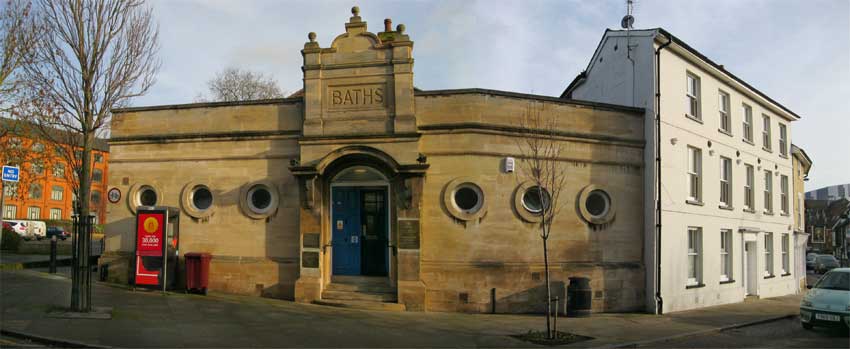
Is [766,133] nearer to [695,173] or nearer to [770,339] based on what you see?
[695,173]

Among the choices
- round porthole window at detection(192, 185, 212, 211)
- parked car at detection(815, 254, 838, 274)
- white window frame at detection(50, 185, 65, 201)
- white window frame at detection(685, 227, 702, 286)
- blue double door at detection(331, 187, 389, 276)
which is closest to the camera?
blue double door at detection(331, 187, 389, 276)

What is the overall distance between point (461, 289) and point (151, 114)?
9827 mm

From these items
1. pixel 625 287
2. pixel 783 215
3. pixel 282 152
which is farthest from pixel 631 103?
pixel 783 215

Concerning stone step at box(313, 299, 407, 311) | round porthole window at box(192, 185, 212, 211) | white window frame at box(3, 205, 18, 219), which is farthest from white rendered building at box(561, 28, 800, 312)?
white window frame at box(3, 205, 18, 219)

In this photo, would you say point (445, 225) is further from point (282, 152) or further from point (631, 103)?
point (631, 103)

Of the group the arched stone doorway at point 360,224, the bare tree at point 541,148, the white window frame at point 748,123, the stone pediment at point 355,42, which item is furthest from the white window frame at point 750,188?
the stone pediment at point 355,42

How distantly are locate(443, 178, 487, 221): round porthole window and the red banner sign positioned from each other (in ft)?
23.6

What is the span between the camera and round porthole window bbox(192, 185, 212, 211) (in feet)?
52.7

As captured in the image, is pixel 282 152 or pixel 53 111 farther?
pixel 282 152

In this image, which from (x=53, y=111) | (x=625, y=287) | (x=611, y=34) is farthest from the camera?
(x=611, y=34)

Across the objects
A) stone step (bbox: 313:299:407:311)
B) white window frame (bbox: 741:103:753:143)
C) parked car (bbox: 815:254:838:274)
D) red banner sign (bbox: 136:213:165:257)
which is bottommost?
parked car (bbox: 815:254:838:274)

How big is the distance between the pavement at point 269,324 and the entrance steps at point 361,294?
0.42 m

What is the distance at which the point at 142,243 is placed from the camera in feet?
48.8

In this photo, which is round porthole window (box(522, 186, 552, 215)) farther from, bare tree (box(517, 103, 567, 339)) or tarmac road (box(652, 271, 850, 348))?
tarmac road (box(652, 271, 850, 348))
